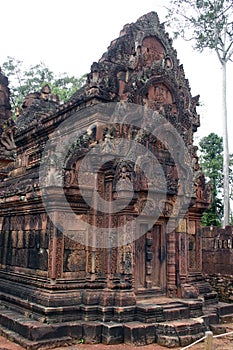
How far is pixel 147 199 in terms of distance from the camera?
27.1 feet

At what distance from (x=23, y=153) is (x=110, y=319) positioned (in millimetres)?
5706

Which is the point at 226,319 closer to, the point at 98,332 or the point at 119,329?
the point at 119,329

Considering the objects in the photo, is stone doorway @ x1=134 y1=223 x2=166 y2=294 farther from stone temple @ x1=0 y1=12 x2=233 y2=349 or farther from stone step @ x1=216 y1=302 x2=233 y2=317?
stone step @ x1=216 y1=302 x2=233 y2=317

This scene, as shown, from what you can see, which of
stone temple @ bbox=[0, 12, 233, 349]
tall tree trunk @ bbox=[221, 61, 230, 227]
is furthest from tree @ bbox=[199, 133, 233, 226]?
stone temple @ bbox=[0, 12, 233, 349]

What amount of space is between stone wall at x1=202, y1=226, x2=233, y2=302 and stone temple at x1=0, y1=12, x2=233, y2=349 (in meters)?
4.31

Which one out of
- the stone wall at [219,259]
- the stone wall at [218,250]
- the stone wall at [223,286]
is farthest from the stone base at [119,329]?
the stone wall at [218,250]

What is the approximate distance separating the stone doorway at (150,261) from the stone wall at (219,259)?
217 inches

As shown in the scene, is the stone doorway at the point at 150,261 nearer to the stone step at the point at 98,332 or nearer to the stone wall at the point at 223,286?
the stone step at the point at 98,332

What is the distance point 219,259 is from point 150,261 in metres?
6.96

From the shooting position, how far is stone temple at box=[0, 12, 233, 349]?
A: 7180 millimetres

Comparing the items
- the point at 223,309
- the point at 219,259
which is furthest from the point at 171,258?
the point at 219,259

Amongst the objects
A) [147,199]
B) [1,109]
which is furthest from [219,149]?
[147,199]

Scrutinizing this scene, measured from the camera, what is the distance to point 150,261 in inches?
332

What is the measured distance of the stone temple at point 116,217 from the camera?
23.6 ft
